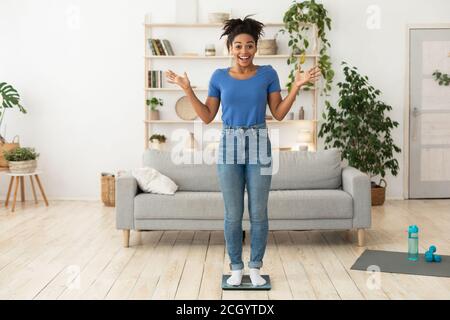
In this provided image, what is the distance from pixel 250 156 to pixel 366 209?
1.49 metres

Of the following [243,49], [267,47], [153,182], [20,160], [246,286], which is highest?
[267,47]

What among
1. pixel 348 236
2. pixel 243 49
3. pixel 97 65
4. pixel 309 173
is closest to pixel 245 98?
Answer: pixel 243 49

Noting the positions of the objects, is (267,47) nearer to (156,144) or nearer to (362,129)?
(362,129)

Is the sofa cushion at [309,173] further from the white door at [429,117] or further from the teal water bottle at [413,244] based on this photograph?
the white door at [429,117]

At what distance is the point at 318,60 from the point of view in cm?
675

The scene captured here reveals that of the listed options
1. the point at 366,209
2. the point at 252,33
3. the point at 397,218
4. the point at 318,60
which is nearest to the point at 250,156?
the point at 252,33

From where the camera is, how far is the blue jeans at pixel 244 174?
3381 mm

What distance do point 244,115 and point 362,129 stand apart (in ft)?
11.4

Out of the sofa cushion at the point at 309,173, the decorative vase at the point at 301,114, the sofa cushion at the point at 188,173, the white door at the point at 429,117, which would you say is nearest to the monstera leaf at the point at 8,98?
the sofa cushion at the point at 188,173

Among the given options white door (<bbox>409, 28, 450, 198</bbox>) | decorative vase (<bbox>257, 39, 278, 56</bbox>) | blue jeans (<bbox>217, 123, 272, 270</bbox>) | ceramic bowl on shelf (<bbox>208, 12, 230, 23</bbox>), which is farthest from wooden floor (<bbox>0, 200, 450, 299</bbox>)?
ceramic bowl on shelf (<bbox>208, 12, 230, 23</bbox>)

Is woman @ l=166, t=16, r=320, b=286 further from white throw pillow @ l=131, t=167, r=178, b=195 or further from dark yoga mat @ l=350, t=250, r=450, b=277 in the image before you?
white throw pillow @ l=131, t=167, r=178, b=195

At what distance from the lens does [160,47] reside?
6.73 m

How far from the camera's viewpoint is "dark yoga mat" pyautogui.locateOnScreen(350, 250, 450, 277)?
151 inches

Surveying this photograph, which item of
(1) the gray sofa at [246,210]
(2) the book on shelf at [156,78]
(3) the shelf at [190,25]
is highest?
(3) the shelf at [190,25]
